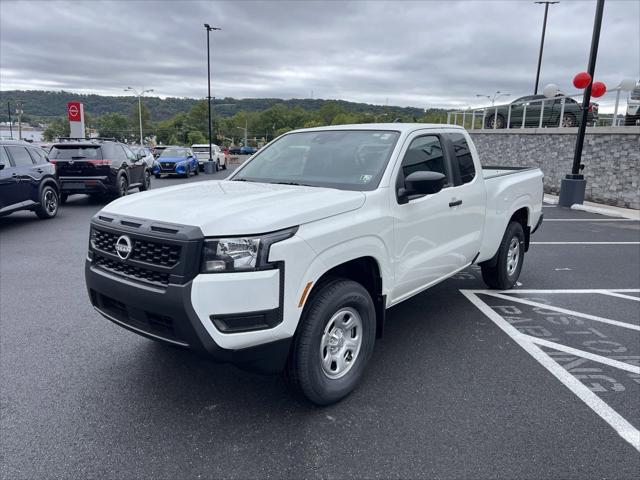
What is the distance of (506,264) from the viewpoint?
5691 millimetres

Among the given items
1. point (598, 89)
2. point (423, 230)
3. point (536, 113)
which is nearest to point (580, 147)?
point (598, 89)

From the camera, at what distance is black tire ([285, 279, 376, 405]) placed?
9.66ft

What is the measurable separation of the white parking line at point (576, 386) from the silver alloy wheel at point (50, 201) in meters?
9.97

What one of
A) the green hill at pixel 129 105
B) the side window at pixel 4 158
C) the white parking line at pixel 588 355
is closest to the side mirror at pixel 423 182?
the white parking line at pixel 588 355

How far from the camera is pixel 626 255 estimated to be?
8.16 m

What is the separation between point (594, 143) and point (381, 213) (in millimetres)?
15180

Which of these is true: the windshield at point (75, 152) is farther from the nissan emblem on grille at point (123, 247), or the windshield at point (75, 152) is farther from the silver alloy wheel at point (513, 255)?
the nissan emblem on grille at point (123, 247)

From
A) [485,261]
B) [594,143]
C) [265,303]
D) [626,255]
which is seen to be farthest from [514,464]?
[594,143]

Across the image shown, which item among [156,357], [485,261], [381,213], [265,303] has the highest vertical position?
[381,213]

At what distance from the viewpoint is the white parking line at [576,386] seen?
3.00 m

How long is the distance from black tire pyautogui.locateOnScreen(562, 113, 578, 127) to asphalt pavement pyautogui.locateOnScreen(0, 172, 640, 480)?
15837 millimetres

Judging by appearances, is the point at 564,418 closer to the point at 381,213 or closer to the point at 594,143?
the point at 381,213

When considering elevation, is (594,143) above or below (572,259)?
above

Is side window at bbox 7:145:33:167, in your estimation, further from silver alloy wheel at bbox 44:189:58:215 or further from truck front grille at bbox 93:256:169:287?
truck front grille at bbox 93:256:169:287
